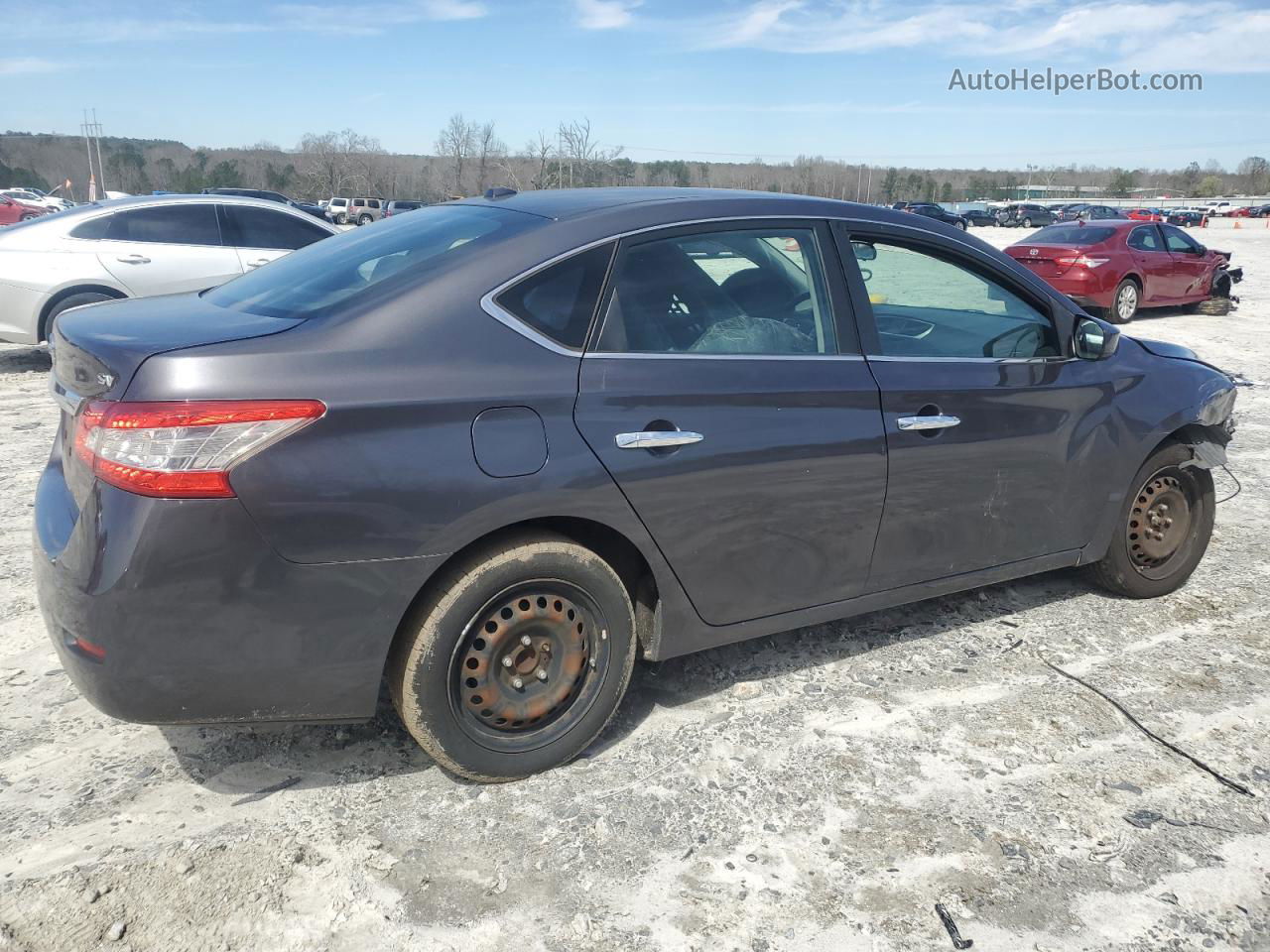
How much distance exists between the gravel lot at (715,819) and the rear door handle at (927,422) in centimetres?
99

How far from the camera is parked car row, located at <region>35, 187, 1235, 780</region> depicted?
2.41 metres

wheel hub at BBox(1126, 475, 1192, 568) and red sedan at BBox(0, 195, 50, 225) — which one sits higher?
red sedan at BBox(0, 195, 50, 225)

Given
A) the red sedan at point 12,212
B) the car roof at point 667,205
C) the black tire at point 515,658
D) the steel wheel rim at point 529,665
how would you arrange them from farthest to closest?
the red sedan at point 12,212, the car roof at point 667,205, the steel wheel rim at point 529,665, the black tire at point 515,658

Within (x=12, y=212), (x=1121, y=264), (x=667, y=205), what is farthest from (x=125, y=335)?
(x=12, y=212)

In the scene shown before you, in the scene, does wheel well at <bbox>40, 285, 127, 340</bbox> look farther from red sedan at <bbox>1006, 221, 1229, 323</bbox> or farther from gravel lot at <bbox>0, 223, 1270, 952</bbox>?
red sedan at <bbox>1006, 221, 1229, 323</bbox>

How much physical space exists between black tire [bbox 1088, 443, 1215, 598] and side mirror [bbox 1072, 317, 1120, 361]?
65cm

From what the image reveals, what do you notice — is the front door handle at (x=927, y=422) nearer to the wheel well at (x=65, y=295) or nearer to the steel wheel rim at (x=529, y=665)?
the steel wheel rim at (x=529, y=665)

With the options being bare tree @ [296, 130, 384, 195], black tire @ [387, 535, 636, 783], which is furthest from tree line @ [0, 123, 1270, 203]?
black tire @ [387, 535, 636, 783]

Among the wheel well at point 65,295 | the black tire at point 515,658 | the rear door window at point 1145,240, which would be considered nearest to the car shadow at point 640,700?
the black tire at point 515,658

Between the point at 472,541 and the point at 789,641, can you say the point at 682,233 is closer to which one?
the point at 472,541

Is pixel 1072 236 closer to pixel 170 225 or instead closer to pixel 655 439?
pixel 170 225

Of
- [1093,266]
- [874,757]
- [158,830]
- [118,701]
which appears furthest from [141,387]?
[1093,266]

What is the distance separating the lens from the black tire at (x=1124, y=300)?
1488 centimetres

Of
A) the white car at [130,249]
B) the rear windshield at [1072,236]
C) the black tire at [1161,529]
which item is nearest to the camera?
the black tire at [1161,529]
